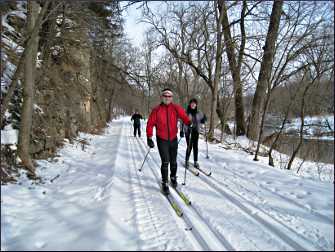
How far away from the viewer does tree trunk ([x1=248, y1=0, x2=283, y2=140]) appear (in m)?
9.62

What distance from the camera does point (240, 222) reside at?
12.8ft

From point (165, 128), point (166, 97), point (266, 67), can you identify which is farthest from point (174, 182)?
point (266, 67)

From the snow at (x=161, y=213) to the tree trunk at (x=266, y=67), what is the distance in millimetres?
4964

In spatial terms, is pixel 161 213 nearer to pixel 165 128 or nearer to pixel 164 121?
pixel 165 128

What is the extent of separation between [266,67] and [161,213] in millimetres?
7992

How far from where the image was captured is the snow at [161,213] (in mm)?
3340

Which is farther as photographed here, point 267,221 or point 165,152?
point 165,152

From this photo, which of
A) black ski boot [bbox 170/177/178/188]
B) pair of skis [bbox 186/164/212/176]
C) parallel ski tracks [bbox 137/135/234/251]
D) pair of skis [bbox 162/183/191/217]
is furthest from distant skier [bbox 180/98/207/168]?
parallel ski tracks [bbox 137/135/234/251]

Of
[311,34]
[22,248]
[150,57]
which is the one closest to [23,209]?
[22,248]

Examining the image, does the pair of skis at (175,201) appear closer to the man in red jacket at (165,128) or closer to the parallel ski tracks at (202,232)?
the parallel ski tracks at (202,232)

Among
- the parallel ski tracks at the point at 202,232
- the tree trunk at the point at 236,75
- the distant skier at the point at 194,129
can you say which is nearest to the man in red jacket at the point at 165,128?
the parallel ski tracks at the point at 202,232

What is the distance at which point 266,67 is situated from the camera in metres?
9.91

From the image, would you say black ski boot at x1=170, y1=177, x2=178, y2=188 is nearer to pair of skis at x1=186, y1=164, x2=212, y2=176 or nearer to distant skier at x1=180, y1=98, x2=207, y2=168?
pair of skis at x1=186, y1=164, x2=212, y2=176

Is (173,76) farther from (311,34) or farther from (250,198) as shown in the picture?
(250,198)
